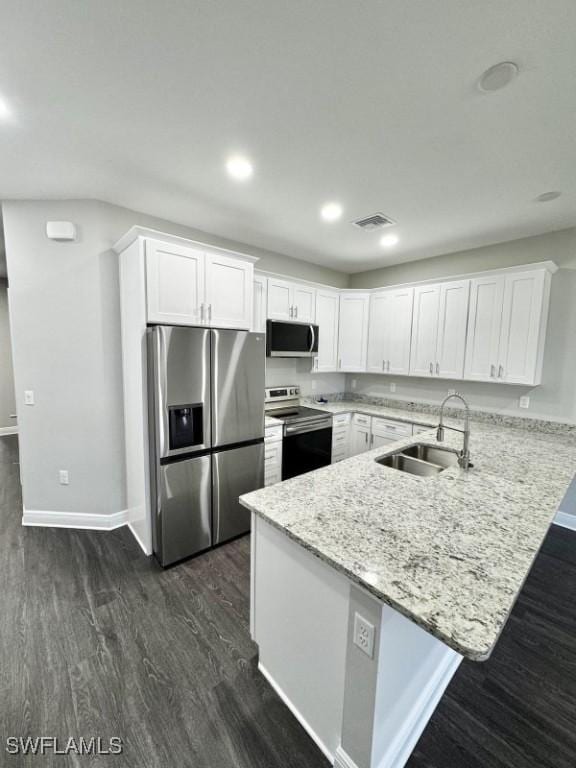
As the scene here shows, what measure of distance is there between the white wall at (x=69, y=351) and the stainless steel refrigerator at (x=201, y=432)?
2.35 ft

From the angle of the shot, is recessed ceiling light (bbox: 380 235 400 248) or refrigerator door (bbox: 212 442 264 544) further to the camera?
recessed ceiling light (bbox: 380 235 400 248)

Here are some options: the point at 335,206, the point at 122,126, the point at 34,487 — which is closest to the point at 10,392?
the point at 34,487

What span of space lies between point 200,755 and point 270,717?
0.31 m

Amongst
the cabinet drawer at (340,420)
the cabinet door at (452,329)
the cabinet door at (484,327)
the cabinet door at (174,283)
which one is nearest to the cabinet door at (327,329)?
the cabinet drawer at (340,420)

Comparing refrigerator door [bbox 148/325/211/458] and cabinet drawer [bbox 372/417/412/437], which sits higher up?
refrigerator door [bbox 148/325/211/458]

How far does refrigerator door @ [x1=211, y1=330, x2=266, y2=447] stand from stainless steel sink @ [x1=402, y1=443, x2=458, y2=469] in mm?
1278

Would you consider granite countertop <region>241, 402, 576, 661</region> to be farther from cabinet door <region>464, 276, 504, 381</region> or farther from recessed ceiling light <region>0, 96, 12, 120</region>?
recessed ceiling light <region>0, 96, 12, 120</region>

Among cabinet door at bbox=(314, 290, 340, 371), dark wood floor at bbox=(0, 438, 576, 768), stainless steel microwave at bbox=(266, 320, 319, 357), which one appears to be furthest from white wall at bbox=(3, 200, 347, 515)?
cabinet door at bbox=(314, 290, 340, 371)

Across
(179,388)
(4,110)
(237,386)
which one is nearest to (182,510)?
(179,388)

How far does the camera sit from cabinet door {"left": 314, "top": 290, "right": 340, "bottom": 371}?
4061 mm

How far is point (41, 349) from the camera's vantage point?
2.72m

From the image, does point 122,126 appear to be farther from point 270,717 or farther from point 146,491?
point 270,717

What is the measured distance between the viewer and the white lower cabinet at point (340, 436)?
12.8ft

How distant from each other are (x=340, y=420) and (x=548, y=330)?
2.29 m
